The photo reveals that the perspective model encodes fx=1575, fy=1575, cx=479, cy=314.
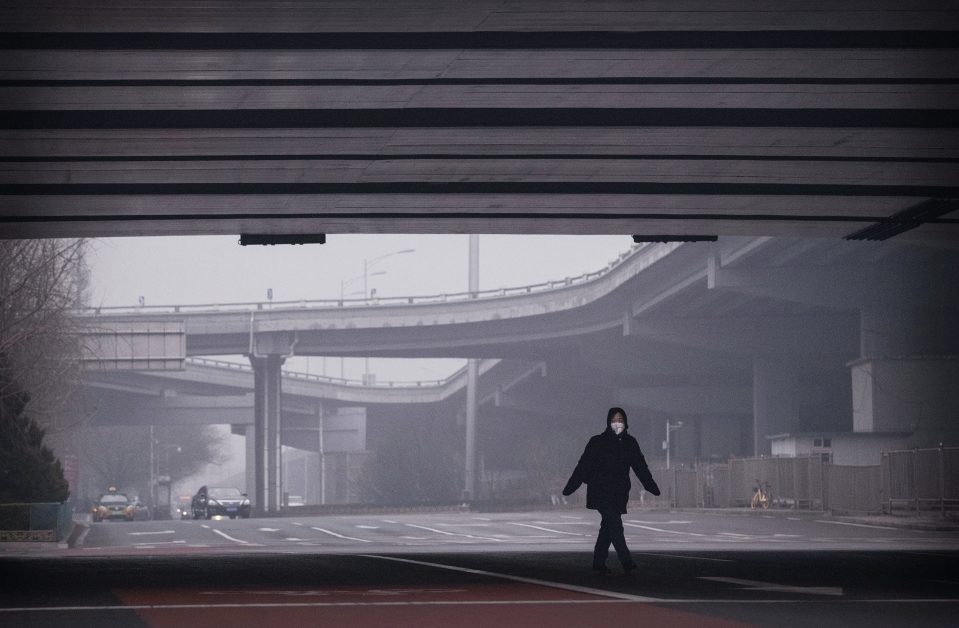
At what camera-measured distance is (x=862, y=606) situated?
42.8 ft

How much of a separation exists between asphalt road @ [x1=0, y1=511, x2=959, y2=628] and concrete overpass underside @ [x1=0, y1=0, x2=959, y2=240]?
19.6ft

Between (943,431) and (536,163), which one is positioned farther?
(943,431)

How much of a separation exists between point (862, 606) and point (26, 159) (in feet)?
50.1

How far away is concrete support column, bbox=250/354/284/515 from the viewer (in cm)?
9194

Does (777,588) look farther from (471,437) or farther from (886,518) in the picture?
(471,437)

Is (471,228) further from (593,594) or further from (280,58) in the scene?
(593,594)

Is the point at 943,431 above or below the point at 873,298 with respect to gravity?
below

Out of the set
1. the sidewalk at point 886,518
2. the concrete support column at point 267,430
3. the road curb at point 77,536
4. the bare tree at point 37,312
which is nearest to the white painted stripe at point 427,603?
the sidewalk at point 886,518

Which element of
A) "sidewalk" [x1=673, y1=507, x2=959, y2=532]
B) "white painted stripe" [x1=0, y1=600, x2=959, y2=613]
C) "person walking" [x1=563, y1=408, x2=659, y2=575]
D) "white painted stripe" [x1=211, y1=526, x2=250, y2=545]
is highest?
"person walking" [x1=563, y1=408, x2=659, y2=575]

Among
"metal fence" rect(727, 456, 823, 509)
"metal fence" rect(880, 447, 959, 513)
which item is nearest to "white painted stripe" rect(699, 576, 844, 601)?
"metal fence" rect(880, 447, 959, 513)

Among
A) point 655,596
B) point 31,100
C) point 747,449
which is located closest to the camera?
point 655,596

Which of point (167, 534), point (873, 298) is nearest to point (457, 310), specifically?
point (873, 298)

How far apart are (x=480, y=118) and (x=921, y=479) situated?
79.3 ft

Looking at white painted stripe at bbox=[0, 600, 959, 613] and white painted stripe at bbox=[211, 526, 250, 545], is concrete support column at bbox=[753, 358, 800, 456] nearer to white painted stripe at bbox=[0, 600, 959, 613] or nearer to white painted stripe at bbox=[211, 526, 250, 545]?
white painted stripe at bbox=[211, 526, 250, 545]
